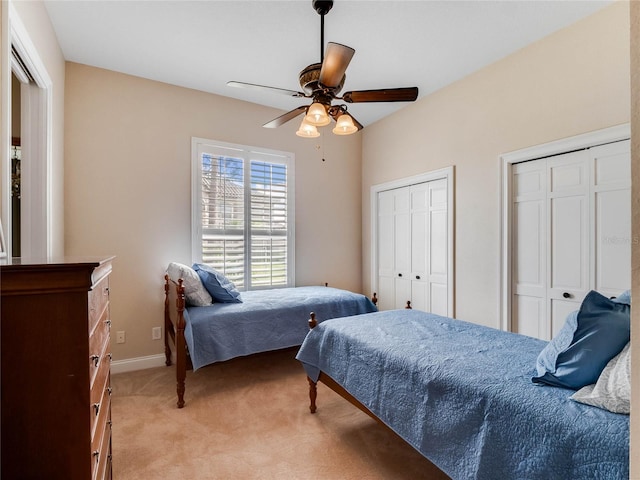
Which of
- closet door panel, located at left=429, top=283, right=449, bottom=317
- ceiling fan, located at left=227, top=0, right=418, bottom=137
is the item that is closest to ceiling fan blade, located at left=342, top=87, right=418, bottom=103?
ceiling fan, located at left=227, top=0, right=418, bottom=137

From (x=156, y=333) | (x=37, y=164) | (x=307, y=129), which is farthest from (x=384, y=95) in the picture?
(x=156, y=333)

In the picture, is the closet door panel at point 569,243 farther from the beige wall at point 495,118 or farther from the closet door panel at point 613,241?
the beige wall at point 495,118

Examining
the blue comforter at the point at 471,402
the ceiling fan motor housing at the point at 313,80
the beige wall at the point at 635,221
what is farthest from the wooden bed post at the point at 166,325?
the beige wall at the point at 635,221

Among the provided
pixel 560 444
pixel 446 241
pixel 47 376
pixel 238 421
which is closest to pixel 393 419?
pixel 560 444

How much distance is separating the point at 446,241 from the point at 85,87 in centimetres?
386

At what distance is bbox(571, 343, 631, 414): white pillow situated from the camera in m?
1.11

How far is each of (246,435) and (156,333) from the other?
172cm

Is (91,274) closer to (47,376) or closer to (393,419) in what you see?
(47,376)

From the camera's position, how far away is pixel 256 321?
116 inches

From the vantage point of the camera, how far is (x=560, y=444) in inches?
42.9

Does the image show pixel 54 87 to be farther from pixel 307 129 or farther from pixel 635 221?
pixel 635 221

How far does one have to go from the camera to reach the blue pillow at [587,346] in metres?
1.27

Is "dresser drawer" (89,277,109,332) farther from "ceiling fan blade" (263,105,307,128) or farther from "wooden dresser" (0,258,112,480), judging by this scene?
"ceiling fan blade" (263,105,307,128)

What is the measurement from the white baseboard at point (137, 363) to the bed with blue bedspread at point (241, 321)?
0.29 ft
